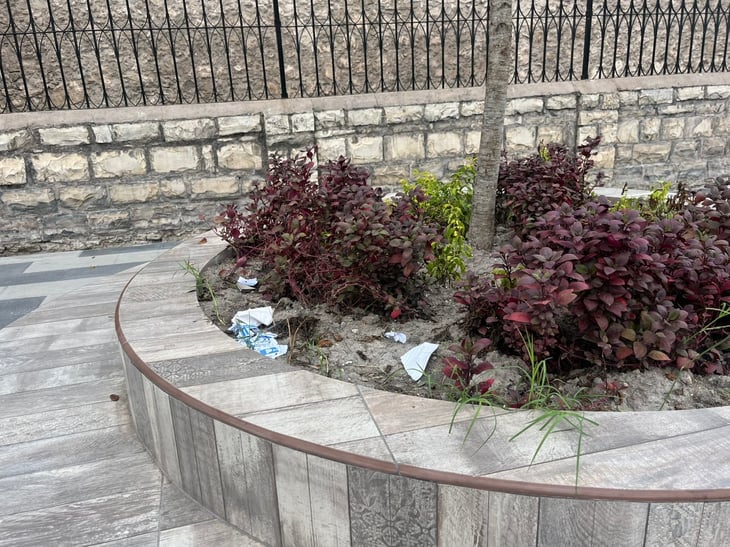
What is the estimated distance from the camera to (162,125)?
18.6ft

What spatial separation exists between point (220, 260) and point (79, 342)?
95 centimetres

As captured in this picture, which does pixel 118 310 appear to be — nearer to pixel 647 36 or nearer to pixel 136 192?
pixel 136 192

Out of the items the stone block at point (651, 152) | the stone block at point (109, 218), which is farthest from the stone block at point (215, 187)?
the stone block at point (651, 152)

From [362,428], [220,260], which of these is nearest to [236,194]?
[220,260]

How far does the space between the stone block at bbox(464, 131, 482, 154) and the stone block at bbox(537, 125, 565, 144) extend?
76 cm

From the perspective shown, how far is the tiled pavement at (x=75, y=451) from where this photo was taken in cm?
196

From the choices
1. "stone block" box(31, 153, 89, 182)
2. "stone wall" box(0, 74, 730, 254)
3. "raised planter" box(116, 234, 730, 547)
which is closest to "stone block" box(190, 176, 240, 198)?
"stone wall" box(0, 74, 730, 254)

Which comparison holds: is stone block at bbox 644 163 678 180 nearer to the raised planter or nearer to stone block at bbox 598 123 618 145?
stone block at bbox 598 123 618 145

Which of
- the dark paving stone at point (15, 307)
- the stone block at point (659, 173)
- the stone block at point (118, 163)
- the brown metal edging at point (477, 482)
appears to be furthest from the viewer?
the stone block at point (659, 173)

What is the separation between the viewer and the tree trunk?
3.20 m

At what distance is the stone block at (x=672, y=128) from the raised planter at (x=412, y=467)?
6101 millimetres

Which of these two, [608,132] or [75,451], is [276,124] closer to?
[608,132]

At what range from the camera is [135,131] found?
561 centimetres

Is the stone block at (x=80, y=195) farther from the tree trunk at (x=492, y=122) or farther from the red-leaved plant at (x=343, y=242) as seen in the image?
the tree trunk at (x=492, y=122)
